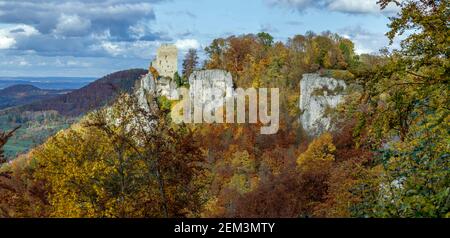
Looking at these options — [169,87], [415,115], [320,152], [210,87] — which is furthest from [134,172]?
[169,87]

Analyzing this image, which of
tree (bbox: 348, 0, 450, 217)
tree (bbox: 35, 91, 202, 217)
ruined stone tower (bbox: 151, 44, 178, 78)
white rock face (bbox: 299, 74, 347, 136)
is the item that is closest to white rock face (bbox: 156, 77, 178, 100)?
ruined stone tower (bbox: 151, 44, 178, 78)

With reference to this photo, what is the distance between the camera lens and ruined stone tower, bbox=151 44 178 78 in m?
112

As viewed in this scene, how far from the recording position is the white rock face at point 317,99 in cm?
8206

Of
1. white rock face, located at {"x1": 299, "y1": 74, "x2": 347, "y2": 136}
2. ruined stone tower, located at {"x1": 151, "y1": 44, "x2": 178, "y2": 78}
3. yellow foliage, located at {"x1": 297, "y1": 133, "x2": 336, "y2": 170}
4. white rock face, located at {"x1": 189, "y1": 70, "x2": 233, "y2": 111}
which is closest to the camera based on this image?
yellow foliage, located at {"x1": 297, "y1": 133, "x2": 336, "y2": 170}

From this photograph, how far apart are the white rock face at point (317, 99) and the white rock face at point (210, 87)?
19187 millimetres

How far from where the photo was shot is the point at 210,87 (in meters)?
105

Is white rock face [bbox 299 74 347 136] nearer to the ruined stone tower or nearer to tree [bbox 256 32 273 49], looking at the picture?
tree [bbox 256 32 273 49]

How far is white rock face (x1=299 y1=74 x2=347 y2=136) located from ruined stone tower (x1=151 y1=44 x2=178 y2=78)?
34267 mm

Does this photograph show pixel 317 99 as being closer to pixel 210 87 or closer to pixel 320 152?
pixel 320 152

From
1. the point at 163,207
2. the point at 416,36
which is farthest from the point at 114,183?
the point at 416,36

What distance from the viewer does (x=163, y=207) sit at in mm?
12617
